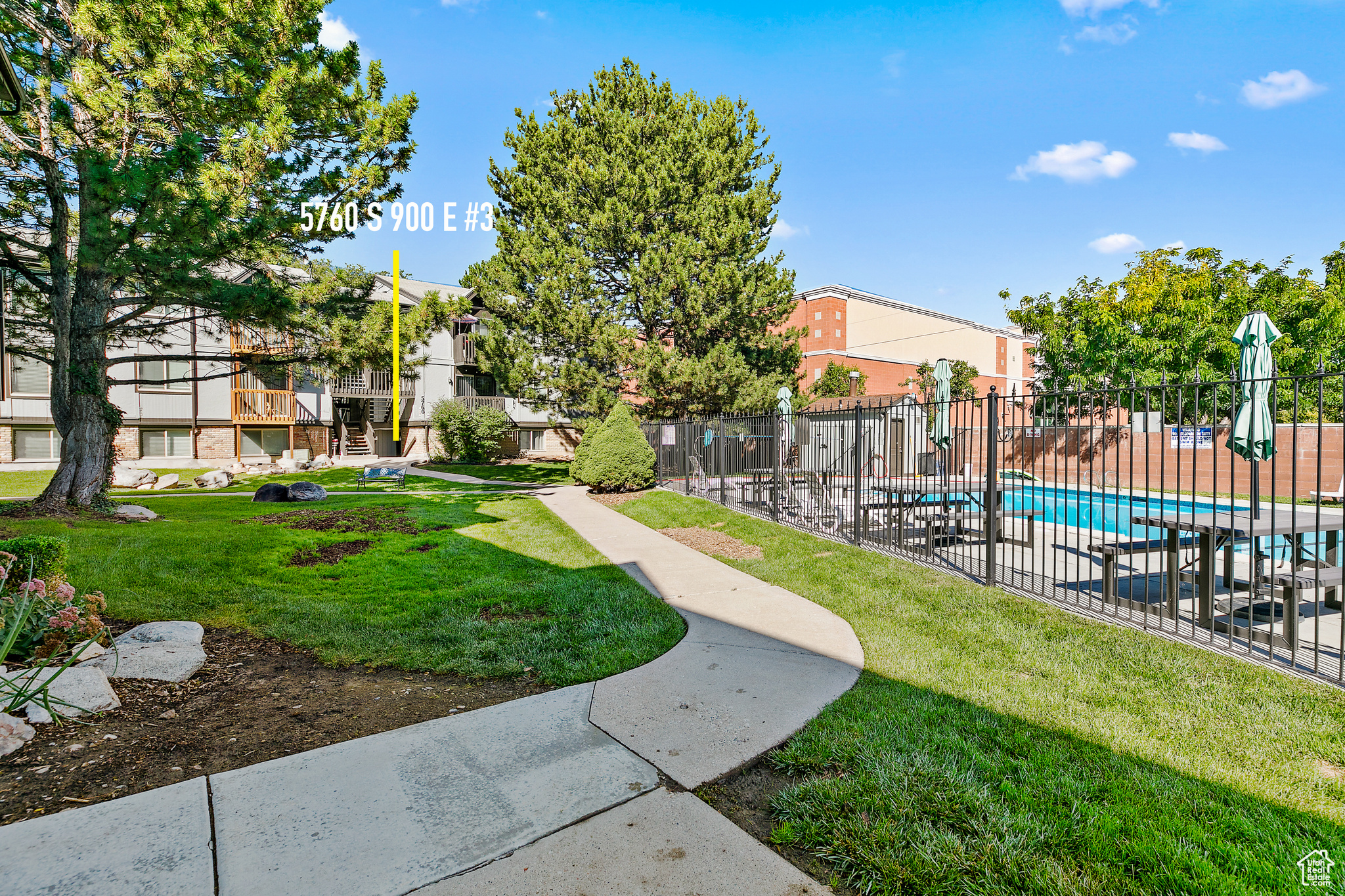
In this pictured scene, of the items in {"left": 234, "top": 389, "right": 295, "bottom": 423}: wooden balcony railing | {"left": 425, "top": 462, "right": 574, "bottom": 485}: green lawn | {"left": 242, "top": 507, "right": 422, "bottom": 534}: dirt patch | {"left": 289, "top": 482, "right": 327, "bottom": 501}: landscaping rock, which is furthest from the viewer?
{"left": 234, "top": 389, "right": 295, "bottom": 423}: wooden balcony railing

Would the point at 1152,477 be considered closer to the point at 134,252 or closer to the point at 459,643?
the point at 459,643

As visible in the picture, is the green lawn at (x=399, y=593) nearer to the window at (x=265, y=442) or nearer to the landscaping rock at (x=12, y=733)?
the landscaping rock at (x=12, y=733)

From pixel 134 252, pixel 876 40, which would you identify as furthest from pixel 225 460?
pixel 876 40

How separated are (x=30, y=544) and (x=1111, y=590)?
8.62m

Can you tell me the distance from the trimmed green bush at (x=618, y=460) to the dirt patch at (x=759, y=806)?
12575 mm

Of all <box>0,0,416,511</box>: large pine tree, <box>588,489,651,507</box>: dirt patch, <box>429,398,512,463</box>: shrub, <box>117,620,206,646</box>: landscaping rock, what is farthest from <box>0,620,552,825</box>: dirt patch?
<box>429,398,512,463</box>: shrub

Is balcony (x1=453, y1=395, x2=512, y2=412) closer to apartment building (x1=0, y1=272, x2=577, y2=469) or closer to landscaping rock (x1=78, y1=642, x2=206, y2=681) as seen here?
apartment building (x1=0, y1=272, x2=577, y2=469)

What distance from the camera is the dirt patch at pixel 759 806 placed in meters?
2.35

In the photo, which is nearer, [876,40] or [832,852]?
[832,852]

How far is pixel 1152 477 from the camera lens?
766 inches

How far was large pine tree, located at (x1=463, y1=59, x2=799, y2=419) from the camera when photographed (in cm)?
1920

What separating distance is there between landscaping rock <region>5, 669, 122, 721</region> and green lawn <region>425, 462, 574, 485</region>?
15.8 metres

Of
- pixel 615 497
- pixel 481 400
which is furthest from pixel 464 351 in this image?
pixel 615 497

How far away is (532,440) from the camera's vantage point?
116 feet
